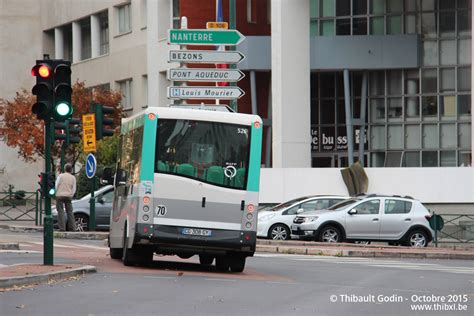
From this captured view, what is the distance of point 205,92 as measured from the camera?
94.5 feet

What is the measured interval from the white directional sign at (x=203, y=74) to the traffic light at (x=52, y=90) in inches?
354

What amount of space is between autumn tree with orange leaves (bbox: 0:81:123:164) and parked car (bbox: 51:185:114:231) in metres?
19.6

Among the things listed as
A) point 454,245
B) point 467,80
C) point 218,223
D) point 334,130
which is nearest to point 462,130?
point 467,80

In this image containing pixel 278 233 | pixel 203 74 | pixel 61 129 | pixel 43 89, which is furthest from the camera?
pixel 278 233

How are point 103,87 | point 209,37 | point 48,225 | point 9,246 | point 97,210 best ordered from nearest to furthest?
point 48,225, point 9,246, point 209,37, point 97,210, point 103,87

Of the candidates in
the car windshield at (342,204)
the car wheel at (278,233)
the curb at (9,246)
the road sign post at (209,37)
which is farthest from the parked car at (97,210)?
the curb at (9,246)

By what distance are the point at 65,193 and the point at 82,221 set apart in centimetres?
320

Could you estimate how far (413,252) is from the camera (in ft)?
102

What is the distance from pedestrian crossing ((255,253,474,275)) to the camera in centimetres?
2523

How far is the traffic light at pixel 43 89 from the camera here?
64.1ft

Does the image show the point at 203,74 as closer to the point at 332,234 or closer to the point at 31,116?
the point at 332,234

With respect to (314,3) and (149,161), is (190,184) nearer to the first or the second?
(149,161)

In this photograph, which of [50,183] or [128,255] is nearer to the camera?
[50,183]

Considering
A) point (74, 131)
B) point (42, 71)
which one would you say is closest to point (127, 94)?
point (74, 131)
